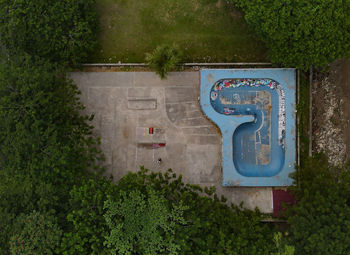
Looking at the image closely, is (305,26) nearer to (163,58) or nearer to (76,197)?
(163,58)

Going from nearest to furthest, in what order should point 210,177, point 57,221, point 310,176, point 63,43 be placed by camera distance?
point 57,221 → point 310,176 → point 63,43 → point 210,177

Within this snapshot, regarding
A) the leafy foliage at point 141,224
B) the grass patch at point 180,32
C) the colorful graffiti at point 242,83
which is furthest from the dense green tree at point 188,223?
the grass patch at point 180,32

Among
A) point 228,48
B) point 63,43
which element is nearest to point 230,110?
point 228,48

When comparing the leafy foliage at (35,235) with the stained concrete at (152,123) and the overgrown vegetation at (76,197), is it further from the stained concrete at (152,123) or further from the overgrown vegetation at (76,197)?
the stained concrete at (152,123)

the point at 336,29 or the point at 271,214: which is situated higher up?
the point at 336,29

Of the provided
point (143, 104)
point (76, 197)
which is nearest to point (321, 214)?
point (143, 104)

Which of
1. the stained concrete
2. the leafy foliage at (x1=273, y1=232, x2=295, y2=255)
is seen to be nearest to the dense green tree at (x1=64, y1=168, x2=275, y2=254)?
the leafy foliage at (x1=273, y1=232, x2=295, y2=255)

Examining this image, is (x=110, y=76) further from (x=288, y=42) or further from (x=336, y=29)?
(x=336, y=29)
